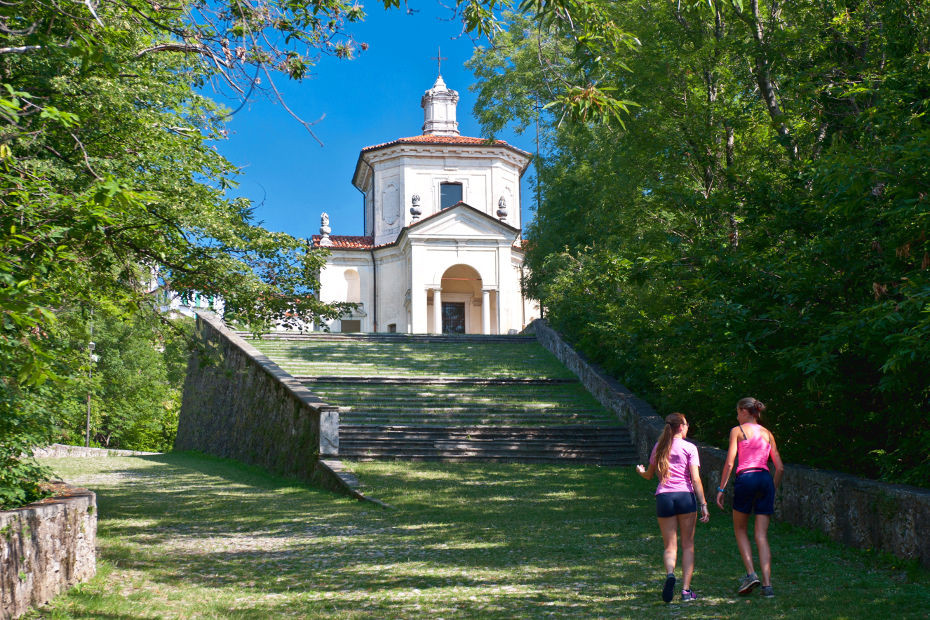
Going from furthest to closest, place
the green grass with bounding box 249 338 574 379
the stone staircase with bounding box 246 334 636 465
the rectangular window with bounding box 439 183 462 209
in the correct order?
the rectangular window with bounding box 439 183 462 209 → the green grass with bounding box 249 338 574 379 → the stone staircase with bounding box 246 334 636 465

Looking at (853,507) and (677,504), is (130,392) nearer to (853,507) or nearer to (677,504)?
(853,507)

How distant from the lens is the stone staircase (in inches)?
667

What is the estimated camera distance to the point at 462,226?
35.7 meters

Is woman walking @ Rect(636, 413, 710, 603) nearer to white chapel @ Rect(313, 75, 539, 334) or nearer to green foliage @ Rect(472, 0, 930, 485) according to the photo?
green foliage @ Rect(472, 0, 930, 485)

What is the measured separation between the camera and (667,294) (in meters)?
13.5

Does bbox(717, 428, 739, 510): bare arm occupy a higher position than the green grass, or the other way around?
the green grass

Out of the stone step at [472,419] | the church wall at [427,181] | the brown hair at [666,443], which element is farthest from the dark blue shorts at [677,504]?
the church wall at [427,181]

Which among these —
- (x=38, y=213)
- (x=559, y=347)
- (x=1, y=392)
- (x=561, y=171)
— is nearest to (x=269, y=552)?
(x=1, y=392)

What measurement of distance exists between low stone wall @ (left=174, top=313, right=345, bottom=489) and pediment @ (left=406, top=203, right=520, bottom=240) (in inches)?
426

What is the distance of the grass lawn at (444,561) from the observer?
20.1ft

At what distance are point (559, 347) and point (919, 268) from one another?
18365mm

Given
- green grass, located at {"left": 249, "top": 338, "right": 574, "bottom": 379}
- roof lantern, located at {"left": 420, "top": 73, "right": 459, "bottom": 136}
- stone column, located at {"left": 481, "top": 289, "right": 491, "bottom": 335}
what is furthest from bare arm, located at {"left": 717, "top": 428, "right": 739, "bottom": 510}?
roof lantern, located at {"left": 420, "top": 73, "right": 459, "bottom": 136}

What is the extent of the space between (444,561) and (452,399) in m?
12.3

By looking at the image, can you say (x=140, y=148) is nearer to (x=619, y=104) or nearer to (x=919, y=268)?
(x=619, y=104)
